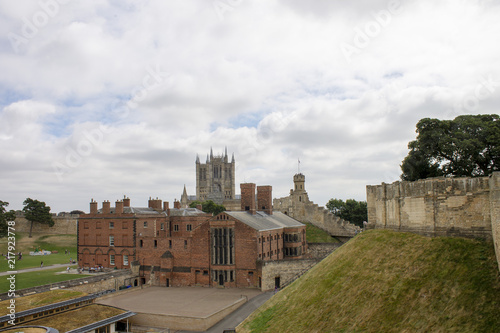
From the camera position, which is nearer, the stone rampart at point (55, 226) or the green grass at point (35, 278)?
the green grass at point (35, 278)

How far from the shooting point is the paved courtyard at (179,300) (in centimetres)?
3560

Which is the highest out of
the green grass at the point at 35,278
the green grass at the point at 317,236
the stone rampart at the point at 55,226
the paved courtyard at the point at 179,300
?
the stone rampart at the point at 55,226

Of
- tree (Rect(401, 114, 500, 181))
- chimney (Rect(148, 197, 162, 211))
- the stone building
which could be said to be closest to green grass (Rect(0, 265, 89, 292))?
chimney (Rect(148, 197, 162, 211))

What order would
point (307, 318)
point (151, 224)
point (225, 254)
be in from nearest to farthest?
point (307, 318)
point (225, 254)
point (151, 224)

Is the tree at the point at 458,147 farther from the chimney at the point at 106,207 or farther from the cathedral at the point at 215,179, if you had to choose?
the cathedral at the point at 215,179

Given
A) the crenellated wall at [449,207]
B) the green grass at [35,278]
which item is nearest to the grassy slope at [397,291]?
the crenellated wall at [449,207]

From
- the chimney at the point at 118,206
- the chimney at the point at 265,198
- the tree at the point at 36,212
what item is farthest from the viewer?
the tree at the point at 36,212

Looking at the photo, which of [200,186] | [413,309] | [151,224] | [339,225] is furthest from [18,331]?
[200,186]

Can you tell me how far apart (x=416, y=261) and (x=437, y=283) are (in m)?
2.64

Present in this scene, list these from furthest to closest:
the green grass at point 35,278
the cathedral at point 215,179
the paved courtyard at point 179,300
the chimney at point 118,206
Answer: the cathedral at point 215,179 < the chimney at point 118,206 < the green grass at point 35,278 < the paved courtyard at point 179,300

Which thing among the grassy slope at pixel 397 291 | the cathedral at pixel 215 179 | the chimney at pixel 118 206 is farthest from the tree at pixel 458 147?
the cathedral at pixel 215 179

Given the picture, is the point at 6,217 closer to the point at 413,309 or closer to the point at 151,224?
the point at 151,224

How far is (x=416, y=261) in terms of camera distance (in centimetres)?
2139

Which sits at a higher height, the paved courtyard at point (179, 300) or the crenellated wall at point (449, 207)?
the crenellated wall at point (449, 207)
